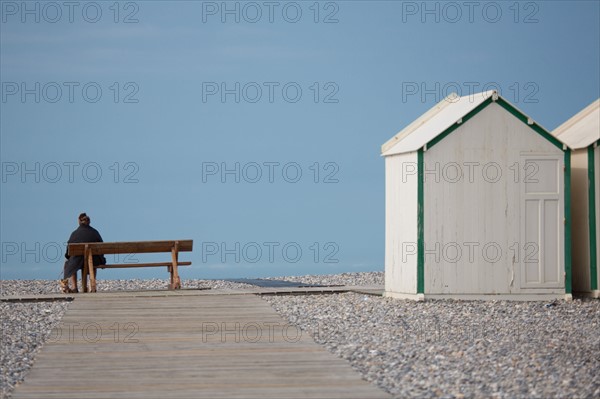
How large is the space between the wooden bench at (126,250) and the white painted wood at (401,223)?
4.34 metres

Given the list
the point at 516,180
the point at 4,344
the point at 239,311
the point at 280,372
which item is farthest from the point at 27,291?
the point at 280,372

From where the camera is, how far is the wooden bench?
17.8 meters

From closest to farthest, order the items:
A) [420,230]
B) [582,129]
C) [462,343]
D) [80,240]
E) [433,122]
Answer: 1. [462,343]
2. [420,230]
3. [433,122]
4. [582,129]
5. [80,240]

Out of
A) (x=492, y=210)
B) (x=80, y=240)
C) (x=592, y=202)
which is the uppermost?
(x=592, y=202)

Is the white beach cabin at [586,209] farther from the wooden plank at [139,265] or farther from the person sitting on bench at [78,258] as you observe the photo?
the person sitting on bench at [78,258]

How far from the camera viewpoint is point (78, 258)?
59.9 ft

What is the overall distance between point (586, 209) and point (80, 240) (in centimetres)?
938

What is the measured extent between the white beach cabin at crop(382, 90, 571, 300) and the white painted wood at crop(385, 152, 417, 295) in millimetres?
31

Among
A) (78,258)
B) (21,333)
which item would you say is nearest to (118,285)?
(78,258)

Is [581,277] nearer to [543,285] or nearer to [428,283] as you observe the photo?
[543,285]

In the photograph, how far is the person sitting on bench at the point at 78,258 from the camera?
59.7ft

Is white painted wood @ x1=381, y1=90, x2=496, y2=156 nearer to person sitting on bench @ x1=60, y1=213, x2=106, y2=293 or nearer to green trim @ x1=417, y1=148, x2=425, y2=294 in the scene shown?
green trim @ x1=417, y1=148, x2=425, y2=294

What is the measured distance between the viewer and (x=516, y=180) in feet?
→ 49.7

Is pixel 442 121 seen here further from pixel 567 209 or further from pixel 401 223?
pixel 567 209
